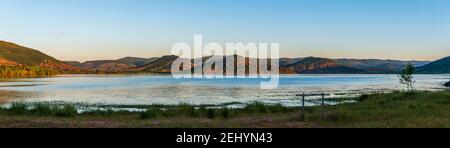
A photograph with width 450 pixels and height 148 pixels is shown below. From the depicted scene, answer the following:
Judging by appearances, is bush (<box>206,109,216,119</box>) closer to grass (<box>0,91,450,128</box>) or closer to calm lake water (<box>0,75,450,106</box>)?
grass (<box>0,91,450,128</box>)

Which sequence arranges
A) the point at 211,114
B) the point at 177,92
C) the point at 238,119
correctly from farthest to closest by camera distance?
the point at 177,92 < the point at 211,114 < the point at 238,119

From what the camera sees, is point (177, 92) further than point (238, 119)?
Yes

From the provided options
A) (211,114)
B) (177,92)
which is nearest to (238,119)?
(211,114)

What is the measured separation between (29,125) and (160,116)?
7548mm

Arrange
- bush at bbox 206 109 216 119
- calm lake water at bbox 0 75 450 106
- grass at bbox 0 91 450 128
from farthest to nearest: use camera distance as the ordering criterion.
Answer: calm lake water at bbox 0 75 450 106
bush at bbox 206 109 216 119
grass at bbox 0 91 450 128

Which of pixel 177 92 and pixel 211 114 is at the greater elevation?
pixel 211 114

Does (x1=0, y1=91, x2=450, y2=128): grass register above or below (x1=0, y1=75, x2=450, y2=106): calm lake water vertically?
above

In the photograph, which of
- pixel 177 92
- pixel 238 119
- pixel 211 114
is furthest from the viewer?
pixel 177 92

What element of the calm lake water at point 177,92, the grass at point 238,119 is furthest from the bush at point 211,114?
the calm lake water at point 177,92

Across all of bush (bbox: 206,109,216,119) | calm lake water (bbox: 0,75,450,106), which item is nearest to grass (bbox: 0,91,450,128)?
bush (bbox: 206,109,216,119)

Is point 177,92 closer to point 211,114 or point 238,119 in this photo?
point 211,114
